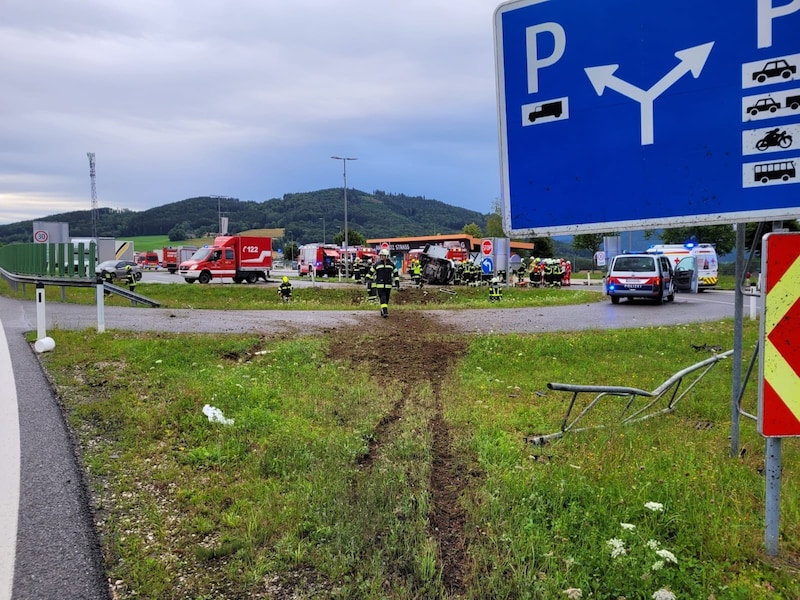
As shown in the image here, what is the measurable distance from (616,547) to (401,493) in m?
1.36

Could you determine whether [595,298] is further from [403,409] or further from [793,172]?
[793,172]

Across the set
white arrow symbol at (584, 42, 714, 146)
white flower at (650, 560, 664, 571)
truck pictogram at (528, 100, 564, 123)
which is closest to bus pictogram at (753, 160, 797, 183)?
white arrow symbol at (584, 42, 714, 146)

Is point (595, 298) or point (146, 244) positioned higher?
point (146, 244)

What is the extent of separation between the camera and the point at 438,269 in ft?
126

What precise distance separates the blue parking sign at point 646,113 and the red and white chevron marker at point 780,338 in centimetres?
25

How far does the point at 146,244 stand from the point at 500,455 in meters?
122

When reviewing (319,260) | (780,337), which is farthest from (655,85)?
(319,260)

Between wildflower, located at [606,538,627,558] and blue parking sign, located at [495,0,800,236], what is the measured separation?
5.71ft

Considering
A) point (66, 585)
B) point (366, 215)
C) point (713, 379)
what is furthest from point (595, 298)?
point (366, 215)

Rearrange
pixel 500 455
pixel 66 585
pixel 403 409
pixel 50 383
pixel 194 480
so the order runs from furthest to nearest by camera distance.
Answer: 1. pixel 50 383
2. pixel 403 409
3. pixel 500 455
4. pixel 194 480
5. pixel 66 585

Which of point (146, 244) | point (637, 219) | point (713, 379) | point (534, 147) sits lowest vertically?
point (713, 379)

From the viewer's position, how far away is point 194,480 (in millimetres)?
4152

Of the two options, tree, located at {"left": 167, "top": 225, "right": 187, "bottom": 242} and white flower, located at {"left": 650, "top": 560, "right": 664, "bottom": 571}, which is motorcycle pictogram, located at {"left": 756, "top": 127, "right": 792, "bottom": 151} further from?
tree, located at {"left": 167, "top": 225, "right": 187, "bottom": 242}

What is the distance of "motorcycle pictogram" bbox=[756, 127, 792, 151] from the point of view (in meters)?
2.95
